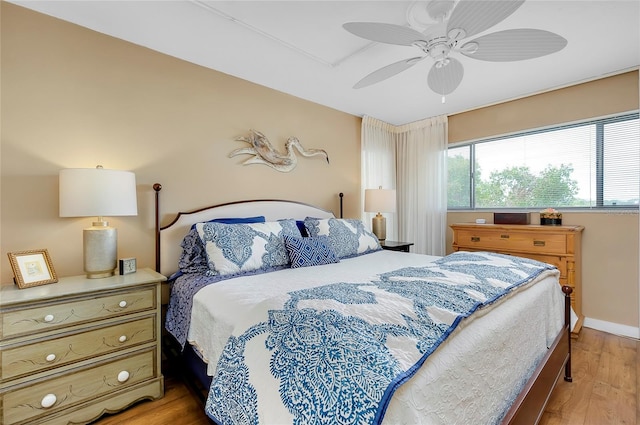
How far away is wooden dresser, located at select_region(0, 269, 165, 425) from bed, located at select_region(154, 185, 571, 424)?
234mm

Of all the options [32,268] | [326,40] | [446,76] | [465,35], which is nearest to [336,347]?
[465,35]

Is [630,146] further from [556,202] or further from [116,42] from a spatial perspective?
[116,42]

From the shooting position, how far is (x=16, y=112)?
5.90 ft

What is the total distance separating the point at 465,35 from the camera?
1.62 m

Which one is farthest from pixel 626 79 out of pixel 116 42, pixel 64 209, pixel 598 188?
pixel 64 209

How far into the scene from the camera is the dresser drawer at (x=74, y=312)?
4.66 ft

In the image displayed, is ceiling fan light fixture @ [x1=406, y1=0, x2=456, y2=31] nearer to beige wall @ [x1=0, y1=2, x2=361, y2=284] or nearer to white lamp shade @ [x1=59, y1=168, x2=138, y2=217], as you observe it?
beige wall @ [x1=0, y1=2, x2=361, y2=284]

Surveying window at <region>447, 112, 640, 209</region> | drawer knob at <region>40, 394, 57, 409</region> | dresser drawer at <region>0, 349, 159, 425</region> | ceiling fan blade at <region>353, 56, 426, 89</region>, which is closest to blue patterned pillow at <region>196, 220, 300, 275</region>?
dresser drawer at <region>0, 349, 159, 425</region>

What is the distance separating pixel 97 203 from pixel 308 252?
1391mm

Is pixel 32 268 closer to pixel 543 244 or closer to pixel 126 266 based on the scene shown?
pixel 126 266

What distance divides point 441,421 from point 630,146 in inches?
137

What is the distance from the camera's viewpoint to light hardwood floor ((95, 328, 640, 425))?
168cm

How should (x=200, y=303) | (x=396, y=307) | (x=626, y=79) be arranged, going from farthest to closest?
(x=626, y=79) < (x=200, y=303) < (x=396, y=307)

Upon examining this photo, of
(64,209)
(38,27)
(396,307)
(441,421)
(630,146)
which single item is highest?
(38,27)
